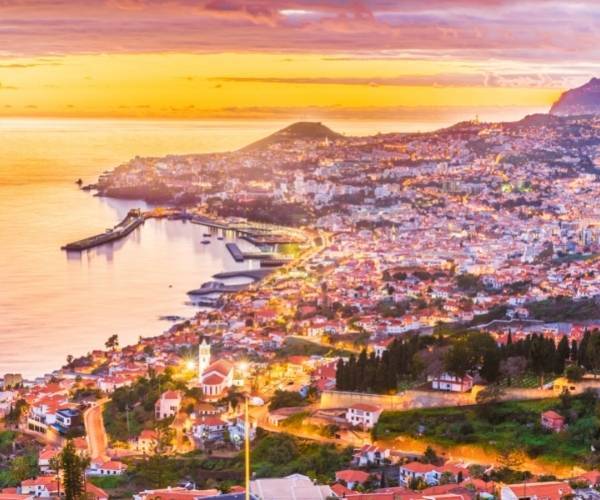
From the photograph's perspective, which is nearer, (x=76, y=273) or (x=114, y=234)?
(x=76, y=273)

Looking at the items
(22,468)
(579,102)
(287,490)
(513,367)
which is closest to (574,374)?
(513,367)

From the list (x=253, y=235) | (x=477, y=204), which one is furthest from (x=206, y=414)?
(x=477, y=204)

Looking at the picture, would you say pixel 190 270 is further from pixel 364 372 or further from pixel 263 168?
pixel 263 168

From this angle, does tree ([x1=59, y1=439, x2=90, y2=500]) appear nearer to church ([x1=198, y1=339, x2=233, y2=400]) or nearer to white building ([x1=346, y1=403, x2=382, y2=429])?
white building ([x1=346, y1=403, x2=382, y2=429])

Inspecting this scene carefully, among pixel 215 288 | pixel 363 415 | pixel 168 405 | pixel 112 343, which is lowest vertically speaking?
pixel 215 288

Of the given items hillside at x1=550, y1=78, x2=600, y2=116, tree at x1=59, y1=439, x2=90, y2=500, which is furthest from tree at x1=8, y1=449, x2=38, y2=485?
hillside at x1=550, y1=78, x2=600, y2=116

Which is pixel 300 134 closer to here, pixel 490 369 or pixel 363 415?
pixel 490 369
